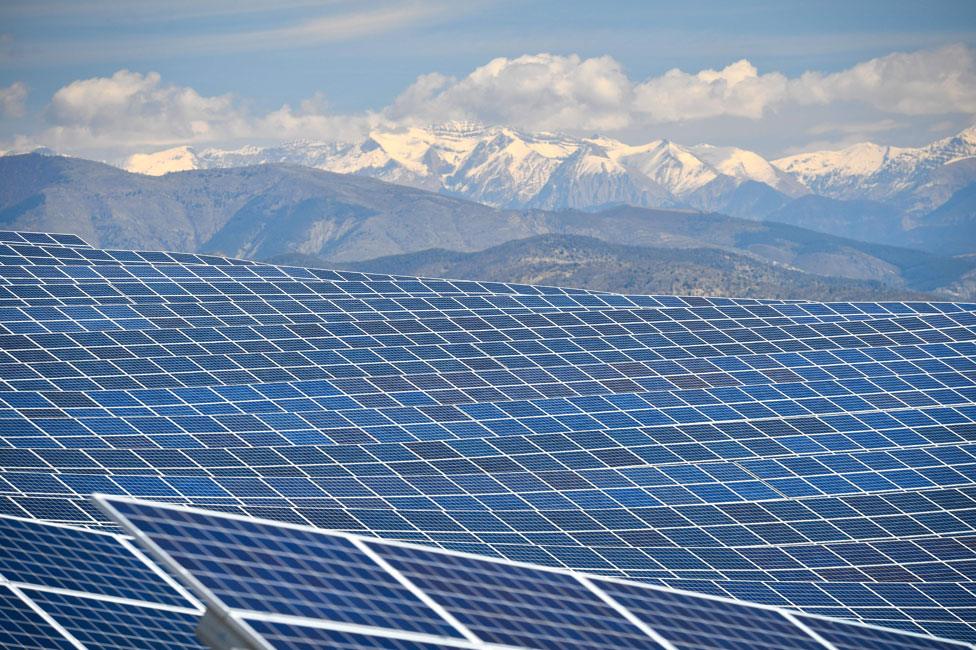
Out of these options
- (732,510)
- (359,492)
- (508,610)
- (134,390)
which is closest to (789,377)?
(732,510)

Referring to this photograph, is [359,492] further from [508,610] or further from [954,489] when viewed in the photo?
[508,610]

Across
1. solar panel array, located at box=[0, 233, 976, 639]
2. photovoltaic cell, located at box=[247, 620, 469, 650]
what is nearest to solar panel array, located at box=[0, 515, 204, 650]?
photovoltaic cell, located at box=[247, 620, 469, 650]

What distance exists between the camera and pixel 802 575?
83312 mm

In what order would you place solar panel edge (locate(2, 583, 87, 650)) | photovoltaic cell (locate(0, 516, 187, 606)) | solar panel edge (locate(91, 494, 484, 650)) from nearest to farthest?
solar panel edge (locate(91, 494, 484, 650))
solar panel edge (locate(2, 583, 87, 650))
photovoltaic cell (locate(0, 516, 187, 606))

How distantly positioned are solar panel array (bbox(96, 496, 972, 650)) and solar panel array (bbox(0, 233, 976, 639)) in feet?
135

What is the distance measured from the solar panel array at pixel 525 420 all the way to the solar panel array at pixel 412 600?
41.1 m

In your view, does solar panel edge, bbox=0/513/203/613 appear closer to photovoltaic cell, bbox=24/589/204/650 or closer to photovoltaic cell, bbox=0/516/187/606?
photovoltaic cell, bbox=0/516/187/606

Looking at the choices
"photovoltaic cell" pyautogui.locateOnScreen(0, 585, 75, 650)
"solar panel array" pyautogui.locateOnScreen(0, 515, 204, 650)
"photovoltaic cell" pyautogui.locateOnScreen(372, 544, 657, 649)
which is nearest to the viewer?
"photovoltaic cell" pyautogui.locateOnScreen(372, 544, 657, 649)

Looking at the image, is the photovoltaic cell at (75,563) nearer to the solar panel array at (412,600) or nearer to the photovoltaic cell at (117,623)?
the photovoltaic cell at (117,623)

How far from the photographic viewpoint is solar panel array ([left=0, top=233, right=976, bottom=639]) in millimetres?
84500

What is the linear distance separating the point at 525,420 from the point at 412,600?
64.7 metres

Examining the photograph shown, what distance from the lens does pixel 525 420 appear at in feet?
324

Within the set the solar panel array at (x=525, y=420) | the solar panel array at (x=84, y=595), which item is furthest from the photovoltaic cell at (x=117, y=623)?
the solar panel array at (x=525, y=420)

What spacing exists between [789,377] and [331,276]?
44867 millimetres
